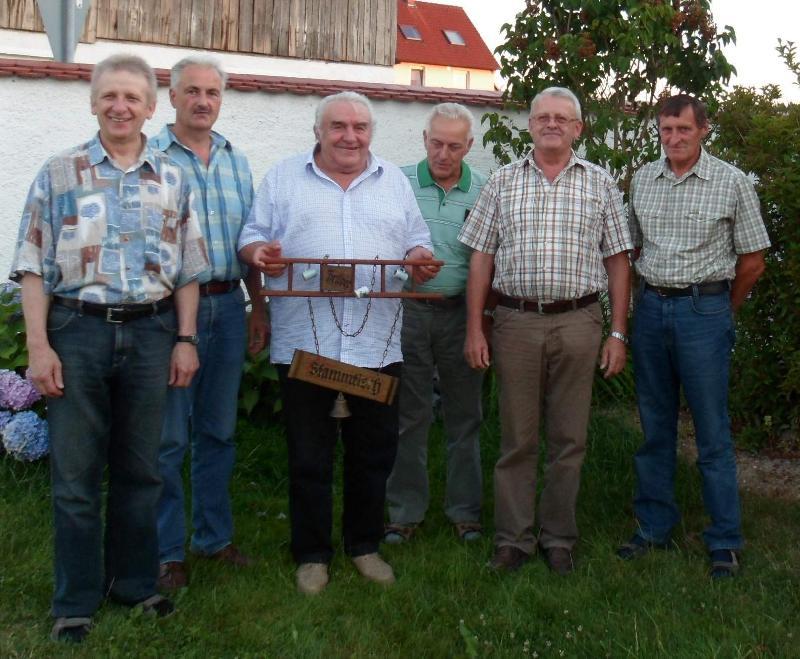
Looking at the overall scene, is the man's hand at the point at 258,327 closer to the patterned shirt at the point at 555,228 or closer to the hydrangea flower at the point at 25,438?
the patterned shirt at the point at 555,228

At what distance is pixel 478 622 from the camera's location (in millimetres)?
3785

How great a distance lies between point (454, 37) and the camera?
1754 inches

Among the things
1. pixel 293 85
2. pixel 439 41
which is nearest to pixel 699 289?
pixel 293 85

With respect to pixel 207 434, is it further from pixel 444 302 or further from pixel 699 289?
pixel 699 289

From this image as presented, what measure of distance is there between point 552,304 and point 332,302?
92cm

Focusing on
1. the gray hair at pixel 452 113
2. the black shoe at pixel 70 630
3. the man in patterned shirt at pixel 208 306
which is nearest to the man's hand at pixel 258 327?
the man in patterned shirt at pixel 208 306

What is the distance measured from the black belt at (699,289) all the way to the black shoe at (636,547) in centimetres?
113

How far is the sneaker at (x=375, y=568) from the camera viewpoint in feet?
13.7

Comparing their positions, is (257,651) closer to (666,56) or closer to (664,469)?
(664,469)

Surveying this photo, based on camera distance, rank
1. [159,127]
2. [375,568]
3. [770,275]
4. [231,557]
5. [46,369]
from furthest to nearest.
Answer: [159,127] < [770,275] < [231,557] < [375,568] < [46,369]

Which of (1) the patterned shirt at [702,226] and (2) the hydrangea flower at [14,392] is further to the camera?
(2) the hydrangea flower at [14,392]

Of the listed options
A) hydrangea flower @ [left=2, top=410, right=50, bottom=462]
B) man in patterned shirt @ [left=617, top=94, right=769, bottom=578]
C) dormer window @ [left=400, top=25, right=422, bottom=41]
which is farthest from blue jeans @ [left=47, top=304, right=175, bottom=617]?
dormer window @ [left=400, top=25, right=422, bottom=41]

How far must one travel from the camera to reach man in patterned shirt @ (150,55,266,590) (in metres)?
3.97

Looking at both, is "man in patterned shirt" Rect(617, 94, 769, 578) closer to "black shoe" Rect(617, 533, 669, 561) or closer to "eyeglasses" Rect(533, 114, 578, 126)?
"black shoe" Rect(617, 533, 669, 561)
